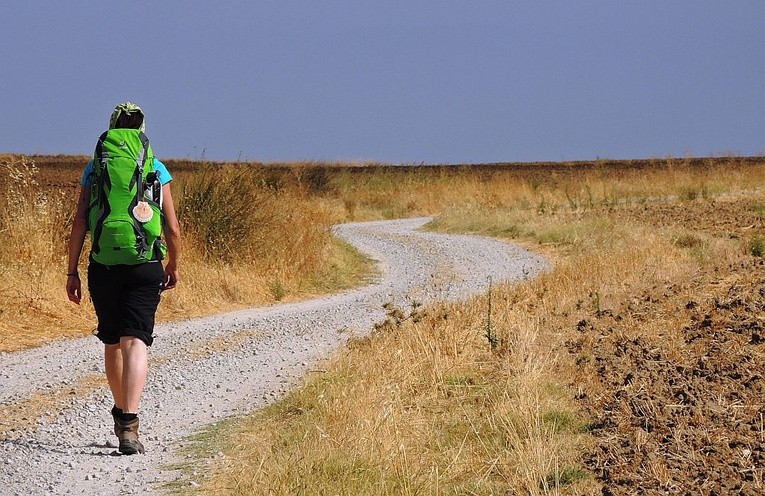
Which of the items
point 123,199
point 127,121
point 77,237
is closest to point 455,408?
point 123,199

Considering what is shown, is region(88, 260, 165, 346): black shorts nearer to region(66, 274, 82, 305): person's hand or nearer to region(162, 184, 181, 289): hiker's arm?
region(162, 184, 181, 289): hiker's arm

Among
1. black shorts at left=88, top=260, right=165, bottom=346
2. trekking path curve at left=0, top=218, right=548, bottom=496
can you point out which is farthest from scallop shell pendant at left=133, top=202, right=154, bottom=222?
trekking path curve at left=0, top=218, right=548, bottom=496

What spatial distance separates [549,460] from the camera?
541 centimetres

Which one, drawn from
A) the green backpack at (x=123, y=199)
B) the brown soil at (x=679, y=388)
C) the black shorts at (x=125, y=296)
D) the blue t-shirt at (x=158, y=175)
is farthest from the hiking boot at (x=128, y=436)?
the brown soil at (x=679, y=388)

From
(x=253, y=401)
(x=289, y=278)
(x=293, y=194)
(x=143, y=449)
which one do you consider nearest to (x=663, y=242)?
(x=289, y=278)

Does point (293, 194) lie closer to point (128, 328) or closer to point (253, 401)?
point (253, 401)

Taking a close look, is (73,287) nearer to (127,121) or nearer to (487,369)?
Result: (127,121)

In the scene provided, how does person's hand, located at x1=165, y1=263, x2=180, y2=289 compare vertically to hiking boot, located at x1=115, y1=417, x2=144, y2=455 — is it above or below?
above

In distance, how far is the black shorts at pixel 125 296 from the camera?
618cm

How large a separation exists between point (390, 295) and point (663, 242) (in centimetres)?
458

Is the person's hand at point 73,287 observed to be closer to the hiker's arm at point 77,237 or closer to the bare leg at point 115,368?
the hiker's arm at point 77,237

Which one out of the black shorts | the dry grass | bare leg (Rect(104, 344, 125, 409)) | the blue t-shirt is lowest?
the dry grass

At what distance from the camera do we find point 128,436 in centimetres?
650

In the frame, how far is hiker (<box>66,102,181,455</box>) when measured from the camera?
6008mm
